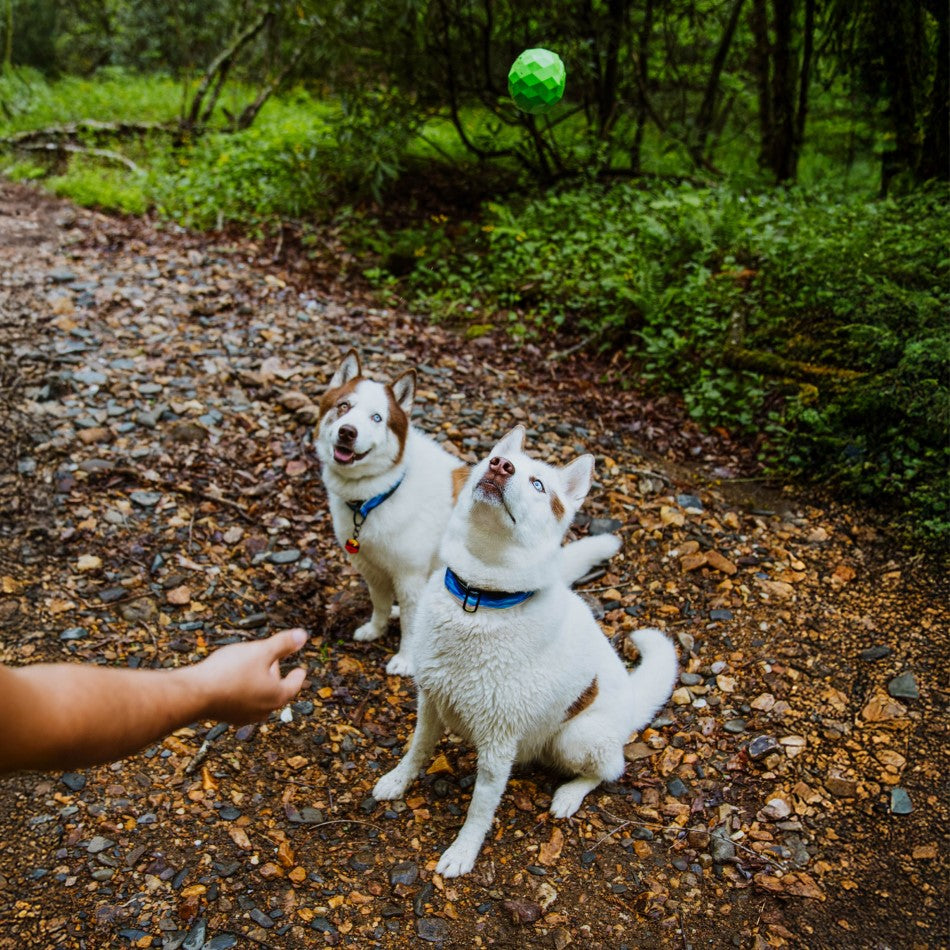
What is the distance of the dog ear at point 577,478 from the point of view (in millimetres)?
3285

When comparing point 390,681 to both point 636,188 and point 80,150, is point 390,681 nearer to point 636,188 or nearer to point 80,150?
point 636,188

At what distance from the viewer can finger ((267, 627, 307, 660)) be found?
1.74 meters

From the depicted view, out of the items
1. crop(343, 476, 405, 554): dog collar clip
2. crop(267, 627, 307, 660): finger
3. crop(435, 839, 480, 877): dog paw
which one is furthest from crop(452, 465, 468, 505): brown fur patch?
crop(267, 627, 307, 660): finger

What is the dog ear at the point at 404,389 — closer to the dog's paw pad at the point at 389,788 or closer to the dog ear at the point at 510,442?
the dog ear at the point at 510,442

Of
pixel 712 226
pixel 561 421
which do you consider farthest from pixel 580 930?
pixel 712 226

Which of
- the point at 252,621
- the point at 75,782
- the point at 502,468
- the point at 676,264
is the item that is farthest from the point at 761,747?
the point at 676,264

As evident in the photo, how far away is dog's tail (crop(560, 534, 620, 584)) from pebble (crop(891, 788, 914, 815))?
1.79 meters

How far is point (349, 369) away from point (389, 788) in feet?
7.41

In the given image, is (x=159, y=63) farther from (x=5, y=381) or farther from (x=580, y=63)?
(x=5, y=381)

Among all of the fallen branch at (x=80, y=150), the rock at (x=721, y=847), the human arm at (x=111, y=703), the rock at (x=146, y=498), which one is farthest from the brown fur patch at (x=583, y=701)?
the fallen branch at (x=80, y=150)

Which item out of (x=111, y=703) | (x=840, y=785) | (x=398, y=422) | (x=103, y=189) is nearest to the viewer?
(x=111, y=703)

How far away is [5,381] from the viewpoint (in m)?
5.57

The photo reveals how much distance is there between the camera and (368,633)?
14.6 ft

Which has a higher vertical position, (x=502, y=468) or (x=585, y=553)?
(x=502, y=468)
